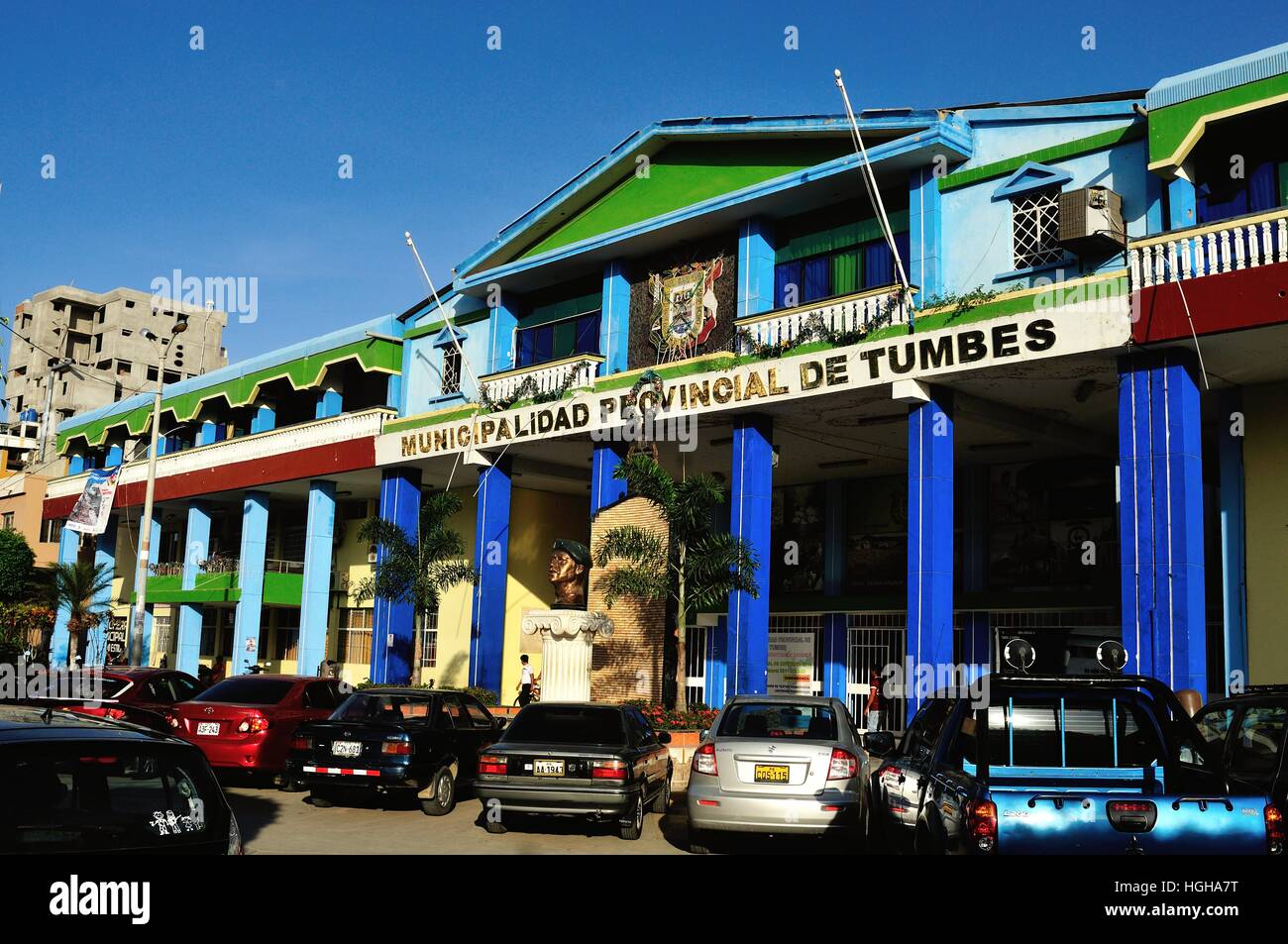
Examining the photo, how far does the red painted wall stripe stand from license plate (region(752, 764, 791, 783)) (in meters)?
21.5

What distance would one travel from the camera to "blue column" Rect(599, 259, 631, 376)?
26.1 meters

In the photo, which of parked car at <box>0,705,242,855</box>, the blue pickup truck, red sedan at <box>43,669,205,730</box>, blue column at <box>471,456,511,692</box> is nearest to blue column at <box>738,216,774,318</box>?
blue column at <box>471,456,511,692</box>

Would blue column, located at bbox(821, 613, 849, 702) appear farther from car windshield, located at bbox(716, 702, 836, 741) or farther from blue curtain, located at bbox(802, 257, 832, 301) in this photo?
car windshield, located at bbox(716, 702, 836, 741)

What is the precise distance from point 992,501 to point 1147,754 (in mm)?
17852

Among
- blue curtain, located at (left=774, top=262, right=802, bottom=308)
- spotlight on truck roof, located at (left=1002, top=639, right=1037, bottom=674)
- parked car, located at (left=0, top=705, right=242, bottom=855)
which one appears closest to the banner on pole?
blue curtain, located at (left=774, top=262, right=802, bottom=308)

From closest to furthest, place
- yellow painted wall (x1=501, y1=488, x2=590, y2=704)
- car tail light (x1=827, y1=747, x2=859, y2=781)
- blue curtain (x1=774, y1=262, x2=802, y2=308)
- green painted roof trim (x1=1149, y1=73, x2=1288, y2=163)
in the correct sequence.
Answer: car tail light (x1=827, y1=747, x2=859, y2=781) < green painted roof trim (x1=1149, y1=73, x2=1288, y2=163) < blue curtain (x1=774, y1=262, x2=802, y2=308) < yellow painted wall (x1=501, y1=488, x2=590, y2=704)

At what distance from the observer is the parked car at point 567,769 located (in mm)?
11617

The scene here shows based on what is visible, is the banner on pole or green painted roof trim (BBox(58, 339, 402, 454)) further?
green painted roof trim (BBox(58, 339, 402, 454))

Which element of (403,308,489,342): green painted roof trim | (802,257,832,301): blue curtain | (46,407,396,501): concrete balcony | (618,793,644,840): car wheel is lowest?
(618,793,644,840): car wheel

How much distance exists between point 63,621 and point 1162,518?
1606 inches

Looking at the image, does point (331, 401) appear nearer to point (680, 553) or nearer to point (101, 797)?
point (680, 553)

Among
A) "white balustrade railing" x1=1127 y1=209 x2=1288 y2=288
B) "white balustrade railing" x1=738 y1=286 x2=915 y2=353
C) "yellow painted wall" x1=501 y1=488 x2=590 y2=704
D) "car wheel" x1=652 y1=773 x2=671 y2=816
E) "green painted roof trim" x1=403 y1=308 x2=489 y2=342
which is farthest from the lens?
"yellow painted wall" x1=501 y1=488 x2=590 y2=704

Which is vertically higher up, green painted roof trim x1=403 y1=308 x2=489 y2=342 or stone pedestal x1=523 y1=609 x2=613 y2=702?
green painted roof trim x1=403 y1=308 x2=489 y2=342

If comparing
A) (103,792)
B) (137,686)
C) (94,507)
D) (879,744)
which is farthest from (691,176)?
(103,792)
